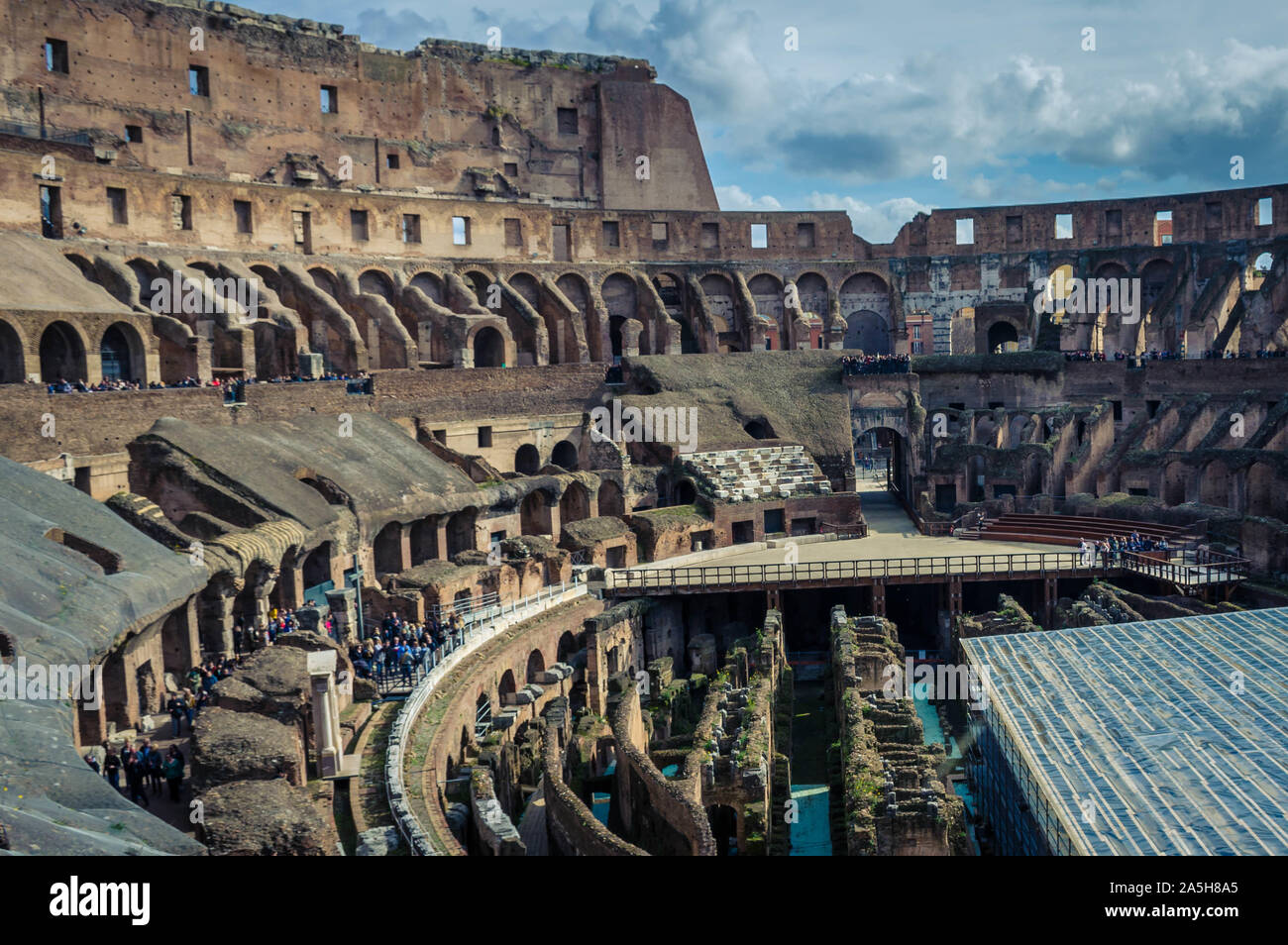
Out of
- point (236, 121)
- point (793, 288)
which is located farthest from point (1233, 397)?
point (236, 121)

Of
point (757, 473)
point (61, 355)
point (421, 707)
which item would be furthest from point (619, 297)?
point (421, 707)

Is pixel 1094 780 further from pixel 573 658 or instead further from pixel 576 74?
pixel 576 74

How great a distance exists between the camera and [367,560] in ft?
102

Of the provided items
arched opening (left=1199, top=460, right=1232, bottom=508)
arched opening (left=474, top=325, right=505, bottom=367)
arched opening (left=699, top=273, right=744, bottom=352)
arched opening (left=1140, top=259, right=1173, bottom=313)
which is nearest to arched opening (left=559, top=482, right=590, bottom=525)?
arched opening (left=474, top=325, right=505, bottom=367)

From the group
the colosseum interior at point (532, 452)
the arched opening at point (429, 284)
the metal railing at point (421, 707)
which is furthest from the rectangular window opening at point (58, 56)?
the metal railing at point (421, 707)

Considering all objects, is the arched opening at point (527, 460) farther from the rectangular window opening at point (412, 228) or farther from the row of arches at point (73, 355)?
the row of arches at point (73, 355)

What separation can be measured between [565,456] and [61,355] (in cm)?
1865

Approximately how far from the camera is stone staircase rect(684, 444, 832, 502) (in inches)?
1655

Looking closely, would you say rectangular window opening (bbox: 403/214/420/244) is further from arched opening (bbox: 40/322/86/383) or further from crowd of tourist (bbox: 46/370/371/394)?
arched opening (bbox: 40/322/86/383)

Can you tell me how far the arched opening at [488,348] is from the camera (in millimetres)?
49562

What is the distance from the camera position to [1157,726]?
60.6 feet

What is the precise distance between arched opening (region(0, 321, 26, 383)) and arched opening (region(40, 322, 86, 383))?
1.97 m
